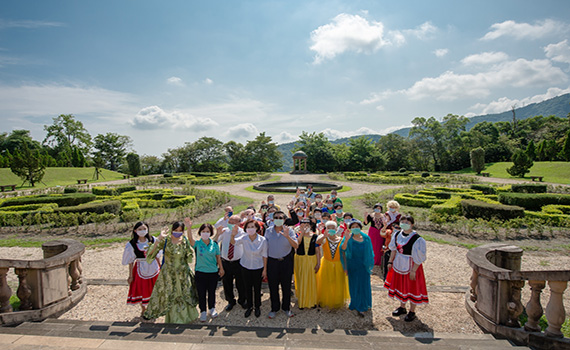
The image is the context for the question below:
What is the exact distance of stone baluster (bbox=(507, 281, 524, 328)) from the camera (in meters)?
3.89

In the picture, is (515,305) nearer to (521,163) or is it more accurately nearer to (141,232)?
(141,232)

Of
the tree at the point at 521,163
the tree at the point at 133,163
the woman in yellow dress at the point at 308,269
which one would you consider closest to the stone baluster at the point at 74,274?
the woman in yellow dress at the point at 308,269

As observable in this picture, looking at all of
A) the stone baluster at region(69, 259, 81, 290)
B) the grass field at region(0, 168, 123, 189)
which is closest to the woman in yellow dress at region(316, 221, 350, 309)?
the stone baluster at region(69, 259, 81, 290)

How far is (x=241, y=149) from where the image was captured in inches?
1997

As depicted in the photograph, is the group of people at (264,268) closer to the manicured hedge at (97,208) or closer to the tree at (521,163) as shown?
the manicured hedge at (97,208)

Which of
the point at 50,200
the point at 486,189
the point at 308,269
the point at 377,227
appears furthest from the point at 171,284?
the point at 486,189

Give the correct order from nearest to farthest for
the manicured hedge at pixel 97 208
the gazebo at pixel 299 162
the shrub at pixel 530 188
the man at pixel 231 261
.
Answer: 1. the man at pixel 231 261
2. the manicured hedge at pixel 97 208
3. the shrub at pixel 530 188
4. the gazebo at pixel 299 162

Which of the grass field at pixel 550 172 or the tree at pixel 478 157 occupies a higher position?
the tree at pixel 478 157

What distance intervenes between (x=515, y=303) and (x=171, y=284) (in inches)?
206

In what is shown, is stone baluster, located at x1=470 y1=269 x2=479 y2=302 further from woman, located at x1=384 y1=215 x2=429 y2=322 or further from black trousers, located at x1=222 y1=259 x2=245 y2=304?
black trousers, located at x1=222 y1=259 x2=245 y2=304

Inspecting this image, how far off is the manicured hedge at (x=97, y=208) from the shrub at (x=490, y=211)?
55.1 ft

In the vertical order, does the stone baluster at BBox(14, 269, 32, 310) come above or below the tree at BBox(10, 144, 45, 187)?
below

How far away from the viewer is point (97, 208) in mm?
13477

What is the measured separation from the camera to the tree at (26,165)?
25781 millimetres
